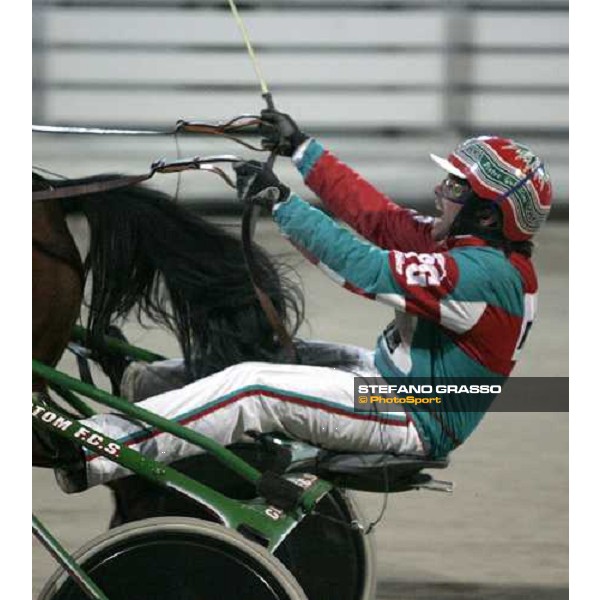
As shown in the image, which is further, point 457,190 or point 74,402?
point 74,402

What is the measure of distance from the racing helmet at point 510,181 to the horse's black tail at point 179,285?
1.87 ft

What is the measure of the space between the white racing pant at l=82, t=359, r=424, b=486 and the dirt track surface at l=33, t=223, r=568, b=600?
55 cm

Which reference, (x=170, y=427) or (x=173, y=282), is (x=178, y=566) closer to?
(x=170, y=427)

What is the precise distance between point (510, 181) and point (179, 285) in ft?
2.84

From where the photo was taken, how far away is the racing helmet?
4.26 meters

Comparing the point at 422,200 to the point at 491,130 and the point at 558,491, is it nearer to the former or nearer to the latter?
the point at 491,130

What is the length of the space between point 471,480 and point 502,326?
5.43 ft

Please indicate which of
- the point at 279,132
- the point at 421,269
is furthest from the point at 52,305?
the point at 421,269

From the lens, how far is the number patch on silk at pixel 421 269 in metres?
4.14

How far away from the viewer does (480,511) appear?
18.2 feet

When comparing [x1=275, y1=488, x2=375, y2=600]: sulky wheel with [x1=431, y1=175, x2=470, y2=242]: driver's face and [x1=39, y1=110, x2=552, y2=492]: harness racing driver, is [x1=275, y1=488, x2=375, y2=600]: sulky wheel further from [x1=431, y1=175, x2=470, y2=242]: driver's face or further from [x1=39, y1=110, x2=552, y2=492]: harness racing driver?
[x1=431, y1=175, x2=470, y2=242]: driver's face

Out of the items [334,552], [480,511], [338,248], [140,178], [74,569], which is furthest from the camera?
[480,511]

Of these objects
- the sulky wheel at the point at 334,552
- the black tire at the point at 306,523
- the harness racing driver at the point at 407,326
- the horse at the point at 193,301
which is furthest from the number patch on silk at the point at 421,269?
the sulky wheel at the point at 334,552
